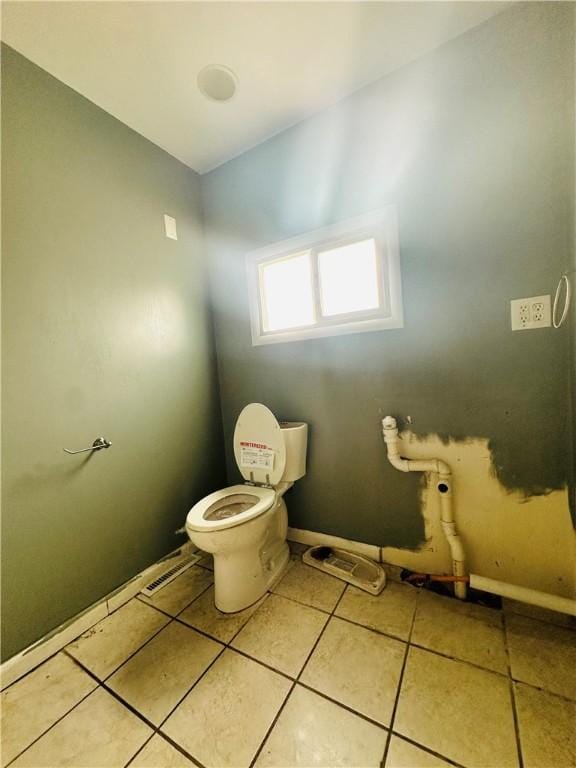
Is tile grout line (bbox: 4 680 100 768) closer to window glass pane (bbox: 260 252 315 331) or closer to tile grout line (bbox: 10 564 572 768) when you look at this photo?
tile grout line (bbox: 10 564 572 768)

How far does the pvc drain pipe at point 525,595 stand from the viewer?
1.09 metres

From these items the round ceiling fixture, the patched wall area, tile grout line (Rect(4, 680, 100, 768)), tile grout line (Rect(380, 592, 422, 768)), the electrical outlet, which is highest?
the round ceiling fixture

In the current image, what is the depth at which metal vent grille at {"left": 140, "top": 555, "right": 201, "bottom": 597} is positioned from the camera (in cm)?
142

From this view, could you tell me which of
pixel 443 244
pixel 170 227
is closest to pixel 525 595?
pixel 443 244

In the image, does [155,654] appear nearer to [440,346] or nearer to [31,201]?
[440,346]

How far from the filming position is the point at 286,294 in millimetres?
1755

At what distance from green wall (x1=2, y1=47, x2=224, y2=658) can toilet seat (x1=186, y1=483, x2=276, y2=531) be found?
0.36m

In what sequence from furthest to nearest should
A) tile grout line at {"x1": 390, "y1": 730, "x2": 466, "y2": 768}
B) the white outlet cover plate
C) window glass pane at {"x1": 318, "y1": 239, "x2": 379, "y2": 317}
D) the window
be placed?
the white outlet cover plate, window glass pane at {"x1": 318, "y1": 239, "x2": 379, "y2": 317}, the window, tile grout line at {"x1": 390, "y1": 730, "x2": 466, "y2": 768}

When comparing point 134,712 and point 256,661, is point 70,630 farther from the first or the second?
point 256,661

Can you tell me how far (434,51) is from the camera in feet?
3.89

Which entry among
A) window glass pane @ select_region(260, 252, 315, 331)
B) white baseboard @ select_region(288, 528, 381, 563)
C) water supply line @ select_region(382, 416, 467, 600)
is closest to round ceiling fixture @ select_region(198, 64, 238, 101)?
window glass pane @ select_region(260, 252, 315, 331)

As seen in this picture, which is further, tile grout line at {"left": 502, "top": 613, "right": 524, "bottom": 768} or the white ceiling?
the white ceiling

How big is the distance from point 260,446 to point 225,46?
1.80 m

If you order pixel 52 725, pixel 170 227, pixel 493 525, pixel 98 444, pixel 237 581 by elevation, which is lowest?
pixel 52 725
